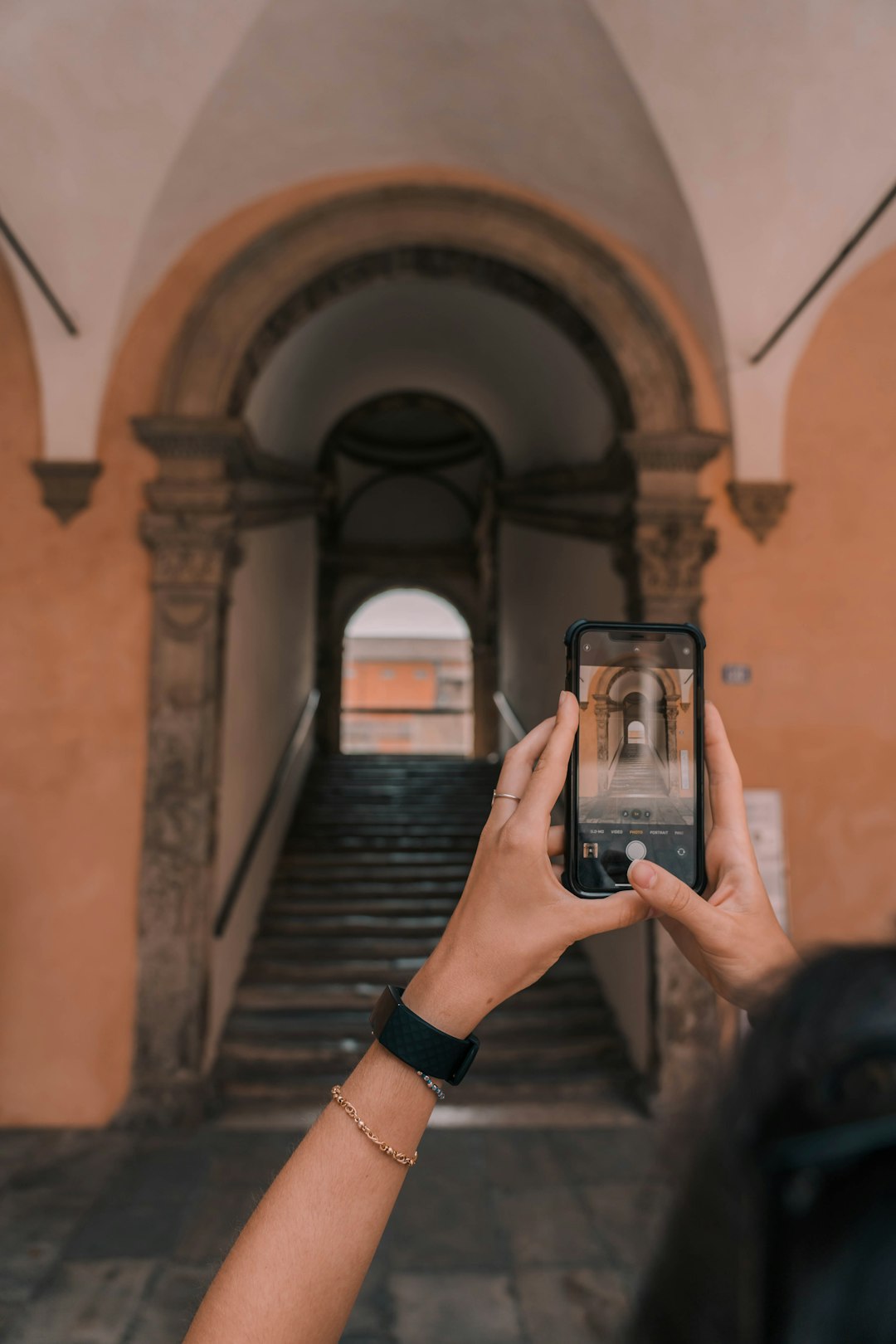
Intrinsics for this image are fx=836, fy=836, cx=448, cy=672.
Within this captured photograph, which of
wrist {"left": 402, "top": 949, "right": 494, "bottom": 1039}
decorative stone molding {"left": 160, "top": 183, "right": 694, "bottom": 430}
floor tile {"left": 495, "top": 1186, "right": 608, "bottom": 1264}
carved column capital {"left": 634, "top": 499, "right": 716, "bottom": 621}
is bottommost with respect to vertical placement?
floor tile {"left": 495, "top": 1186, "right": 608, "bottom": 1264}

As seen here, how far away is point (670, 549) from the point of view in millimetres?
4352

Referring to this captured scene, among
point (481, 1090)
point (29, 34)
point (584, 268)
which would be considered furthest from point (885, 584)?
point (29, 34)

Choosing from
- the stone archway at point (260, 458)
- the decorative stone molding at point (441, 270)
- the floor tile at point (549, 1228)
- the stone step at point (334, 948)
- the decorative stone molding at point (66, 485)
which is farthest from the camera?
the stone step at point (334, 948)

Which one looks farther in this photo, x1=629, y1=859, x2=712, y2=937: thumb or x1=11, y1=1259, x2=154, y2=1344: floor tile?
x1=11, y1=1259, x2=154, y2=1344: floor tile

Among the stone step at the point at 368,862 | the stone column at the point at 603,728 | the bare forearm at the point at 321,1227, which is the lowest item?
the stone step at the point at 368,862

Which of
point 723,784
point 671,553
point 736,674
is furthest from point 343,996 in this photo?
point 723,784

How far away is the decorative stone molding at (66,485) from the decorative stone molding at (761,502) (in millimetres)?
3332

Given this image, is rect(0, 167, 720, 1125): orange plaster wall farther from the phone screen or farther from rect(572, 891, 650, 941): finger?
rect(572, 891, 650, 941): finger

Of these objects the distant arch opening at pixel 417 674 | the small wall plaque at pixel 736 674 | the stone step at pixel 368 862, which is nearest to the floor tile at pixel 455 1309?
the small wall plaque at pixel 736 674

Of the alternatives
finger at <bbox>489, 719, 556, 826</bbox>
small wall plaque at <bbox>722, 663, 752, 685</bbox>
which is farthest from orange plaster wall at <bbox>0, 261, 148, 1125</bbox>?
finger at <bbox>489, 719, 556, 826</bbox>

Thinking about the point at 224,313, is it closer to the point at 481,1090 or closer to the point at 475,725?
the point at 481,1090

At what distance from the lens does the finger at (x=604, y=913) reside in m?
0.67

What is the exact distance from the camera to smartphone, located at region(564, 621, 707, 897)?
34.4 inches

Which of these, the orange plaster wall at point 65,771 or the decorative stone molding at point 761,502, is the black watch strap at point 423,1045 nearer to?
the orange plaster wall at point 65,771
